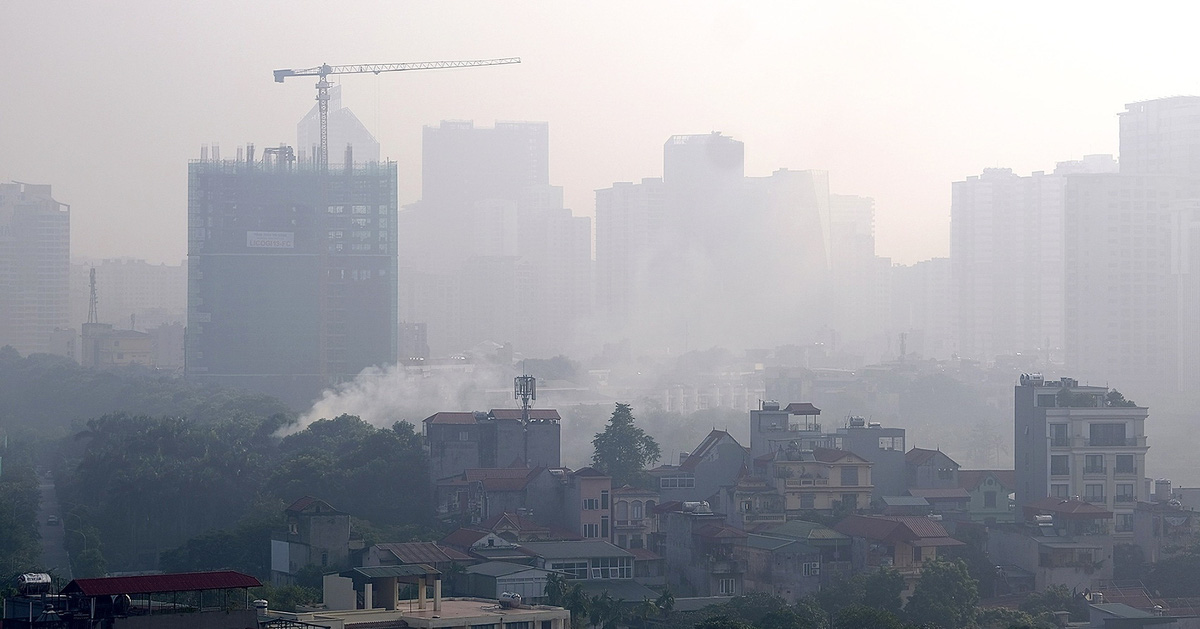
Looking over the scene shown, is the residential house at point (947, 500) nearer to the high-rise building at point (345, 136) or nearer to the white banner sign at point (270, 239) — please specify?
the white banner sign at point (270, 239)

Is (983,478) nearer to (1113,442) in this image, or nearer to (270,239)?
(1113,442)

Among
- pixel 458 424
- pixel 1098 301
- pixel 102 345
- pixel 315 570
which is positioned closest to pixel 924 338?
pixel 1098 301

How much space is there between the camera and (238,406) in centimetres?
4822

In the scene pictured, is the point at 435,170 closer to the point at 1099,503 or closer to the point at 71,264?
the point at 71,264

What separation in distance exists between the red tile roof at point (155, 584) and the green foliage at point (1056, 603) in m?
12.1

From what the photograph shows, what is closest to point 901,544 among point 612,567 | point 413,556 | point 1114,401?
point 612,567

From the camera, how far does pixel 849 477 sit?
30.9 m

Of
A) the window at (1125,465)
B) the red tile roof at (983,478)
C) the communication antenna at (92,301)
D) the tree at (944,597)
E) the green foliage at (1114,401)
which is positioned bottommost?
the tree at (944,597)

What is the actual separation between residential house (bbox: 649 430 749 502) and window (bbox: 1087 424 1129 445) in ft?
19.8

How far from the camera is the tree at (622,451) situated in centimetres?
3291

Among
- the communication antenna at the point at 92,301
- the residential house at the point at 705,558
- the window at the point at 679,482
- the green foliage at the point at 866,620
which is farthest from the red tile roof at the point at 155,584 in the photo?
the communication antenna at the point at 92,301

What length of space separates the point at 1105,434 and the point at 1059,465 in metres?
0.99

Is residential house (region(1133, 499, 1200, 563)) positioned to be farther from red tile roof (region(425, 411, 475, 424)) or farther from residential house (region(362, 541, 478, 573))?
red tile roof (region(425, 411, 475, 424))

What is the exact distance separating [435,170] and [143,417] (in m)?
54.4
